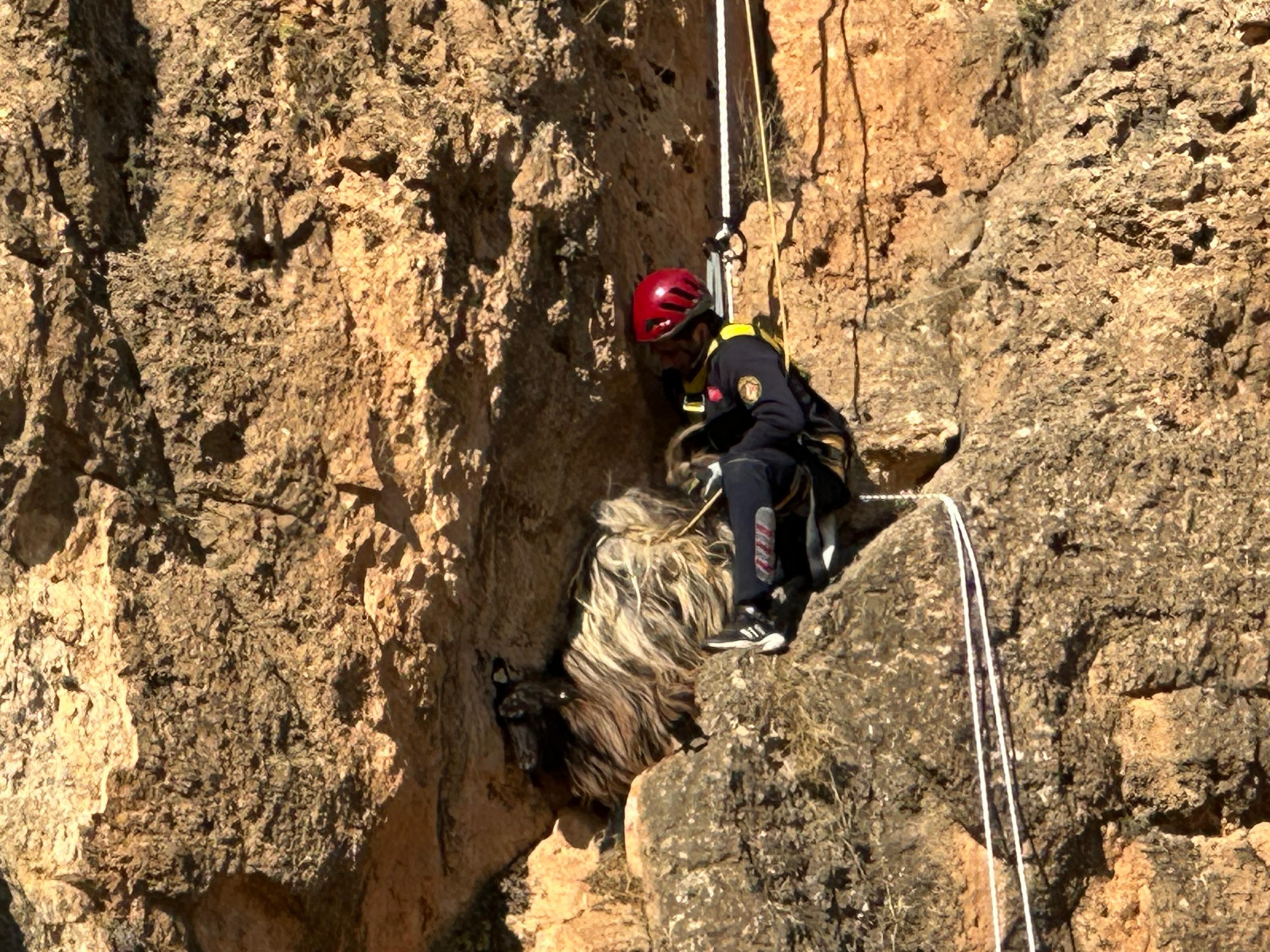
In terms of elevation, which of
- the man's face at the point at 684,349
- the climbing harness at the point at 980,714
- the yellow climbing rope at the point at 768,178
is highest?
the yellow climbing rope at the point at 768,178

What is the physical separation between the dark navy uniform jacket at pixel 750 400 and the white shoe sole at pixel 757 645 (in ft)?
2.12

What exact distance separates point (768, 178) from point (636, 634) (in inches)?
70.6

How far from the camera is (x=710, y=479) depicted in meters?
5.95

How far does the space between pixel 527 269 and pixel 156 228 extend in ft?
3.96

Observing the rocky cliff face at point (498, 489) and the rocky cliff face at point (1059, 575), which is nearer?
the rocky cliff face at point (498, 489)

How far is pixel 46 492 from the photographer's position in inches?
189

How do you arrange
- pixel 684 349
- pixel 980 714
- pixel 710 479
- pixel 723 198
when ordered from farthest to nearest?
pixel 723 198 → pixel 684 349 → pixel 710 479 → pixel 980 714

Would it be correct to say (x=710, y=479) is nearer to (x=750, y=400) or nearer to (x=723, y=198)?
(x=750, y=400)

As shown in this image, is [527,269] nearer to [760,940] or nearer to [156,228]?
[156,228]

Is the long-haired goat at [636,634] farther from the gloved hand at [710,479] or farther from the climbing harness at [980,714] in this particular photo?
the climbing harness at [980,714]

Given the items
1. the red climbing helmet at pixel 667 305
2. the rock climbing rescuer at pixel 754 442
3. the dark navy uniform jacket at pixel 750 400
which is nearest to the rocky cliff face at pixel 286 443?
the red climbing helmet at pixel 667 305

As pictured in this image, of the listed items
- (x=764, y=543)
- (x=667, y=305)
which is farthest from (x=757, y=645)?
(x=667, y=305)

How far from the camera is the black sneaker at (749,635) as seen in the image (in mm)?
5703

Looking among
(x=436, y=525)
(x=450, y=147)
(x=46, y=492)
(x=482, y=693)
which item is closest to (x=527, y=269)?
(x=450, y=147)
